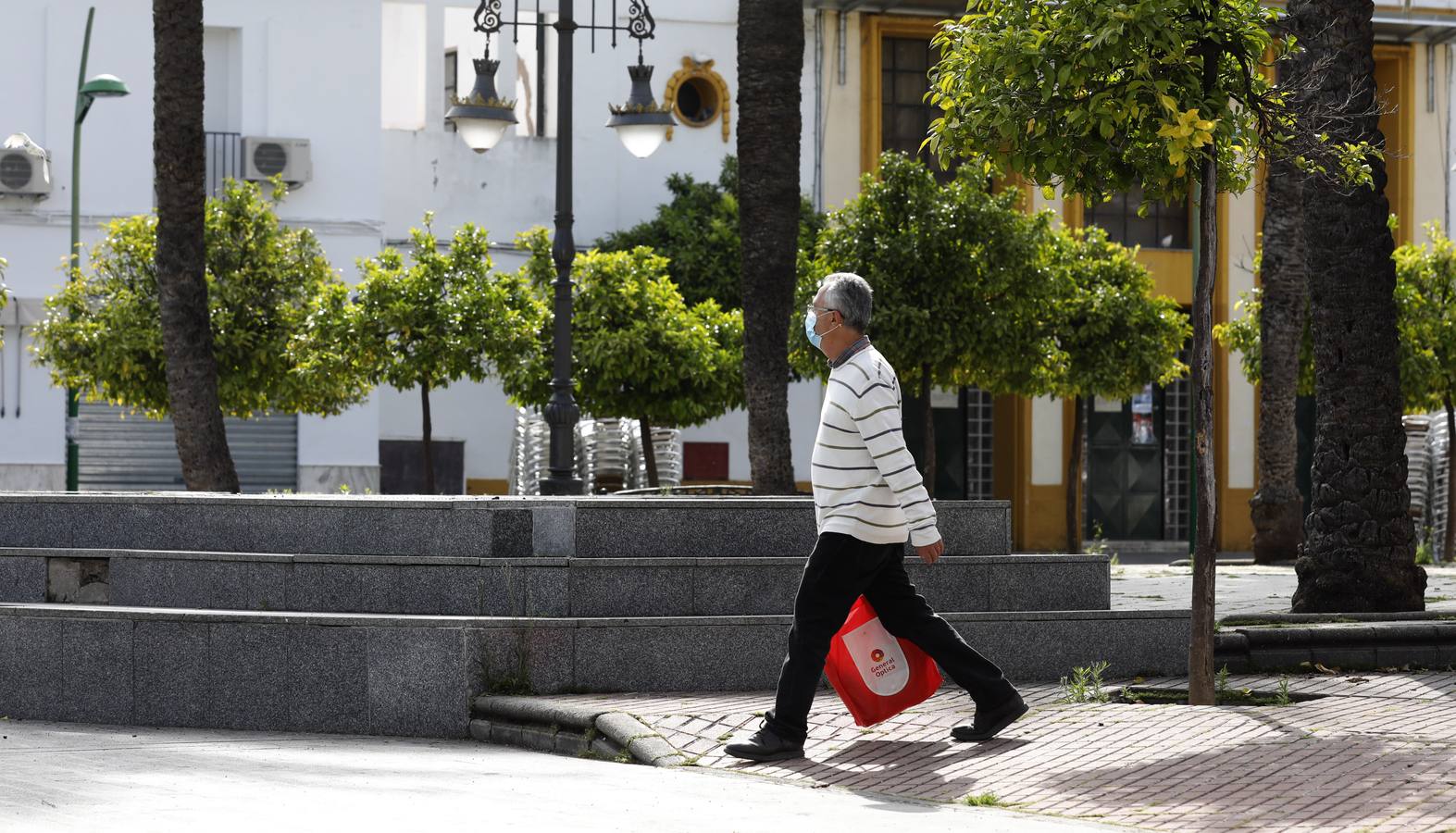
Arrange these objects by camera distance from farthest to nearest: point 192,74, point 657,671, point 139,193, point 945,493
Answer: point 945,493, point 139,193, point 192,74, point 657,671

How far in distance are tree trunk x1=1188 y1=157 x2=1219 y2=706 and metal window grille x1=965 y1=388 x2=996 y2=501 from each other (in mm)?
23552

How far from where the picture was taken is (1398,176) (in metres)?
33.8

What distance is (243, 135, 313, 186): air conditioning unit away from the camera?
2828 cm

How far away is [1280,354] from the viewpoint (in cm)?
1941

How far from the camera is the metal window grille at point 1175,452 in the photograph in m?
33.2

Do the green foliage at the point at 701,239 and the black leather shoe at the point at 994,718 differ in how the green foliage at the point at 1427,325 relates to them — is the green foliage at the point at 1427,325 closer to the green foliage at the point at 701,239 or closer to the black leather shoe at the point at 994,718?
the green foliage at the point at 701,239

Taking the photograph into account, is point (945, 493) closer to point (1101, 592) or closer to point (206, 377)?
Answer: point (206, 377)

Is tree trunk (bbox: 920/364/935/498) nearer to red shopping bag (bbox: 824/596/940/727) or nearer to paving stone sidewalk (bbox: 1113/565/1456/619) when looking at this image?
paving stone sidewalk (bbox: 1113/565/1456/619)

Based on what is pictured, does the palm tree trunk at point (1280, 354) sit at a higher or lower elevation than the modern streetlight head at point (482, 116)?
lower

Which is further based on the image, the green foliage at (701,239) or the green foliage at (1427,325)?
the green foliage at (701,239)

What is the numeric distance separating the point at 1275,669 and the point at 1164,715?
1.88 meters

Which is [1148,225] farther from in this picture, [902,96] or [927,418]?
[927,418]

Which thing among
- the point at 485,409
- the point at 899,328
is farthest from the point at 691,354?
the point at 485,409

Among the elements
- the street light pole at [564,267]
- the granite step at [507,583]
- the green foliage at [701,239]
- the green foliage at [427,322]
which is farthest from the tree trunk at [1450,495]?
the granite step at [507,583]
